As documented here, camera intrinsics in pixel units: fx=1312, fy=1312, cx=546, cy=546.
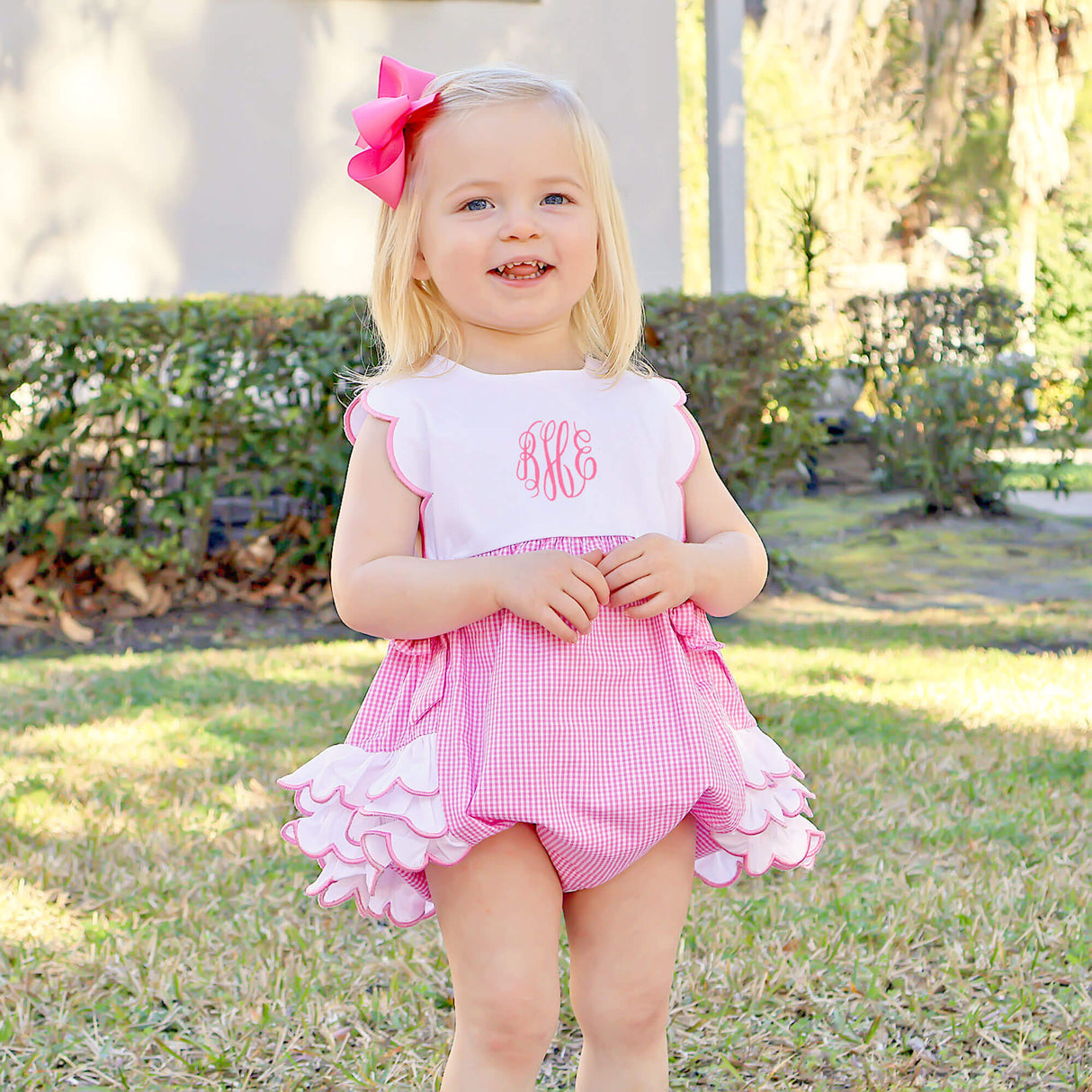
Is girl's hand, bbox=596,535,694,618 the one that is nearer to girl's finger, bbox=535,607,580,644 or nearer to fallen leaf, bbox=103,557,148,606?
girl's finger, bbox=535,607,580,644

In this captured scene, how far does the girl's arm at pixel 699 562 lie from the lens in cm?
151

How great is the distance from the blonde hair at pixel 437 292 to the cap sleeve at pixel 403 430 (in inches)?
2.5

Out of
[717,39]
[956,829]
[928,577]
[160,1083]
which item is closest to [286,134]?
[717,39]

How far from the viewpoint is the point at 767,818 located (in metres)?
1.65

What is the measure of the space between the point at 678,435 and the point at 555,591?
1.22 feet

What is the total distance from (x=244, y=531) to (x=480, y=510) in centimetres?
442

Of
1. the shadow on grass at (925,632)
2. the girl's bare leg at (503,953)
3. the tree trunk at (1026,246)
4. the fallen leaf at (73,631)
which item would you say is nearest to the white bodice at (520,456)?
the girl's bare leg at (503,953)

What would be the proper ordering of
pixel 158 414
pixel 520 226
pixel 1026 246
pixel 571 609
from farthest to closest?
pixel 1026 246 < pixel 158 414 < pixel 520 226 < pixel 571 609

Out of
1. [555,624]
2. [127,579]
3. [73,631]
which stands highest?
[555,624]

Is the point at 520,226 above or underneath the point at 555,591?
above

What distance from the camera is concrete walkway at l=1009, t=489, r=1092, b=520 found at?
9.20 m

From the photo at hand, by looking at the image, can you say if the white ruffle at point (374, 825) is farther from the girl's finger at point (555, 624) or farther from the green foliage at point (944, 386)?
the green foliage at point (944, 386)

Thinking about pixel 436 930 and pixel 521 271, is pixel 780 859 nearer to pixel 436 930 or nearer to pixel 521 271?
pixel 521 271

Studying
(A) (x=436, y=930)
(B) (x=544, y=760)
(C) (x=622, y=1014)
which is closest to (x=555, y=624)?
(B) (x=544, y=760)
